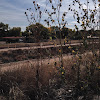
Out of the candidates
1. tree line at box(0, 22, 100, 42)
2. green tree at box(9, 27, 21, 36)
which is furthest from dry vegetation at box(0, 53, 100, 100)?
green tree at box(9, 27, 21, 36)

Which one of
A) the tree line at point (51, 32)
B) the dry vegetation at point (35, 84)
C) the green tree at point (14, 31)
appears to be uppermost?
the green tree at point (14, 31)

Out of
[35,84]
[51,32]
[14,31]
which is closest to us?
[35,84]

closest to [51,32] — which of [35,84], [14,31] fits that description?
[35,84]

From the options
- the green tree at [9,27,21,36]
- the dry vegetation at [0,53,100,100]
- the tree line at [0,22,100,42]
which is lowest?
the dry vegetation at [0,53,100,100]

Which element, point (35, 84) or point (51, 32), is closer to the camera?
point (35, 84)

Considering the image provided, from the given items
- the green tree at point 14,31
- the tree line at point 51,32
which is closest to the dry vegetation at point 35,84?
the tree line at point 51,32

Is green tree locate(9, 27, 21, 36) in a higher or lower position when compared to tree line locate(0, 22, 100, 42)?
higher

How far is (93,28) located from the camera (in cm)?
405

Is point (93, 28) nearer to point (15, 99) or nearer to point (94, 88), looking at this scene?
point (94, 88)

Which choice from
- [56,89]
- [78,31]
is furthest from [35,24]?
[56,89]

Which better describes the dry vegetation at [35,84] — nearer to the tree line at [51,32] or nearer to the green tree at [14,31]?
the tree line at [51,32]

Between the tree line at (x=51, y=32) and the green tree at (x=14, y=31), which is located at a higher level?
the green tree at (x=14, y=31)

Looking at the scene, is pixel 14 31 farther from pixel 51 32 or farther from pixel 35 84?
pixel 35 84

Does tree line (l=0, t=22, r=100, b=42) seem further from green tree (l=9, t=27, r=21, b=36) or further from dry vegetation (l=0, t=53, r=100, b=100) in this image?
green tree (l=9, t=27, r=21, b=36)
